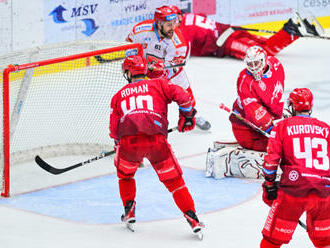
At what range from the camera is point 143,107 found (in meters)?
5.06

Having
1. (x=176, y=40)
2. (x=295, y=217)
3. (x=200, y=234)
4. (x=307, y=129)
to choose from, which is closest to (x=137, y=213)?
(x=200, y=234)

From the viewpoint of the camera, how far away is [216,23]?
10609mm

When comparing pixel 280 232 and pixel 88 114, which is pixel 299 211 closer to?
pixel 280 232

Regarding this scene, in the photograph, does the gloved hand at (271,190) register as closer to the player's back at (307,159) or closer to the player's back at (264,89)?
A: the player's back at (307,159)

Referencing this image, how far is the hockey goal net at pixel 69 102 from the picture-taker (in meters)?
6.87

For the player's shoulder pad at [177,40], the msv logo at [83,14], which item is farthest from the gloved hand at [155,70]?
the msv logo at [83,14]

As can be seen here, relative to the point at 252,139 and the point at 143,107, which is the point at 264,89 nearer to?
the point at 252,139

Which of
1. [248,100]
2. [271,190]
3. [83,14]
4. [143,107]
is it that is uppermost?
[143,107]

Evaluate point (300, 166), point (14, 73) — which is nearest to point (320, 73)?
point (14, 73)

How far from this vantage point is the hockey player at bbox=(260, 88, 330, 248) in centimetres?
414

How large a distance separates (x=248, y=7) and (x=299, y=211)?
7369 mm

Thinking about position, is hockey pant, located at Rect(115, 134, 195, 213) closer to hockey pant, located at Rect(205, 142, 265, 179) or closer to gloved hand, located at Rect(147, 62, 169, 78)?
hockey pant, located at Rect(205, 142, 265, 179)

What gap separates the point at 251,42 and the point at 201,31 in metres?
0.66

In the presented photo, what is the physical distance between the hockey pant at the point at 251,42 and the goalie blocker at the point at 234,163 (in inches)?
158
